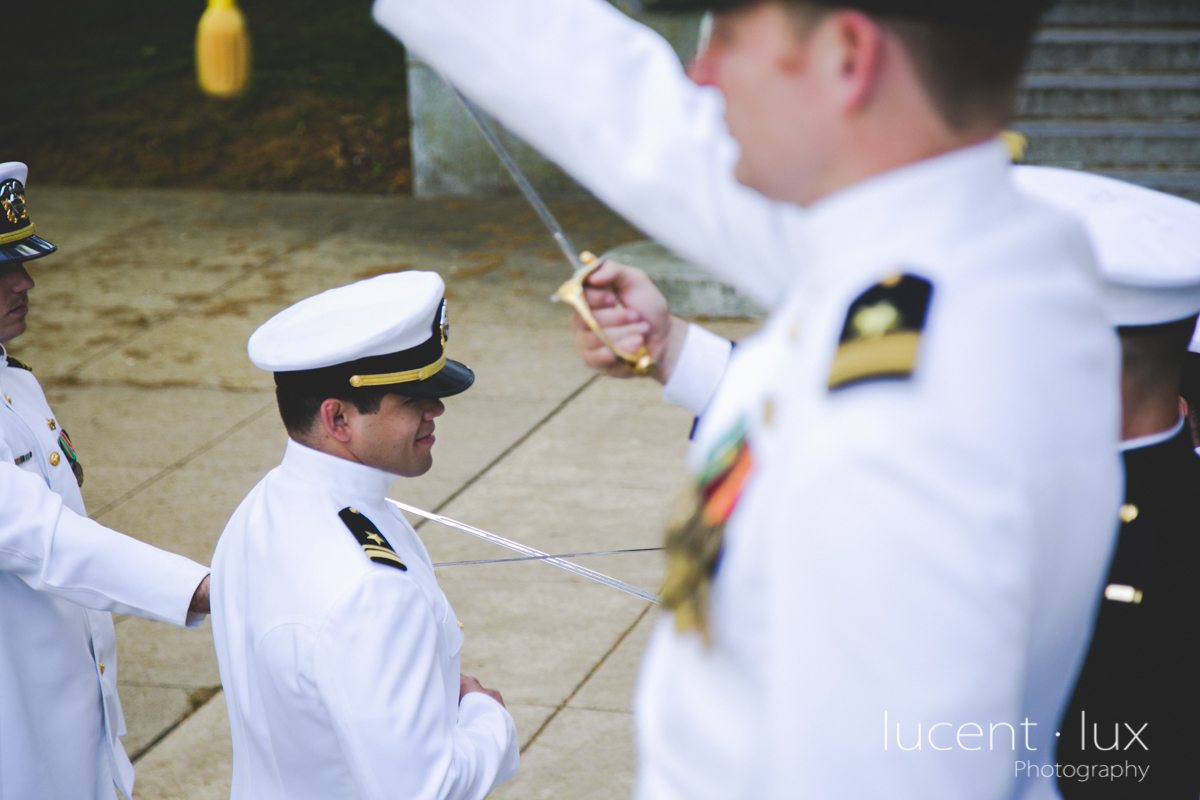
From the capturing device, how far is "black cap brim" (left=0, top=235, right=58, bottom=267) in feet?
9.89

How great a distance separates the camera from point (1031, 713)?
1.08 meters

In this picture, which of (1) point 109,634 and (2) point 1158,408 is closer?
(2) point 1158,408

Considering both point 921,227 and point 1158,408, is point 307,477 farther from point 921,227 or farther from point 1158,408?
point 921,227

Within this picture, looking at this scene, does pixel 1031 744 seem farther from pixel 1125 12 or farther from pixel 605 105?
pixel 1125 12

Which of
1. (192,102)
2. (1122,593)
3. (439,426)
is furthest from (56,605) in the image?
(192,102)

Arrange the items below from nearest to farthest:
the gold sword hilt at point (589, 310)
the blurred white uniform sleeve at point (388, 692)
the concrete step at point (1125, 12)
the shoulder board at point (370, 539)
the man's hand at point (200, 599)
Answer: the gold sword hilt at point (589, 310) < the blurred white uniform sleeve at point (388, 692) < the shoulder board at point (370, 539) < the man's hand at point (200, 599) < the concrete step at point (1125, 12)

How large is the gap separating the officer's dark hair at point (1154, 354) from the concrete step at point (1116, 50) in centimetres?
718

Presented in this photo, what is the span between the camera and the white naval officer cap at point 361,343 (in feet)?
7.67

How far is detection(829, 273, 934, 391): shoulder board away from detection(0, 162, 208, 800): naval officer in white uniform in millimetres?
2162

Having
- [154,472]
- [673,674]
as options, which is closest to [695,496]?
[673,674]

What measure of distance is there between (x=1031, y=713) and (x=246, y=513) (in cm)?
169

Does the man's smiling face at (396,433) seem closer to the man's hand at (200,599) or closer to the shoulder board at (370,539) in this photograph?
the shoulder board at (370,539)

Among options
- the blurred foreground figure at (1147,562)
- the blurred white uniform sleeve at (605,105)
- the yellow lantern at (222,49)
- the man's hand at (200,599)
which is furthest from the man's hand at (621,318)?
the man's hand at (200,599)

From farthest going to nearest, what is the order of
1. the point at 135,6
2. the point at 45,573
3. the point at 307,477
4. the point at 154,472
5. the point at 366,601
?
the point at 135,6 → the point at 154,472 → the point at 45,573 → the point at 307,477 → the point at 366,601
